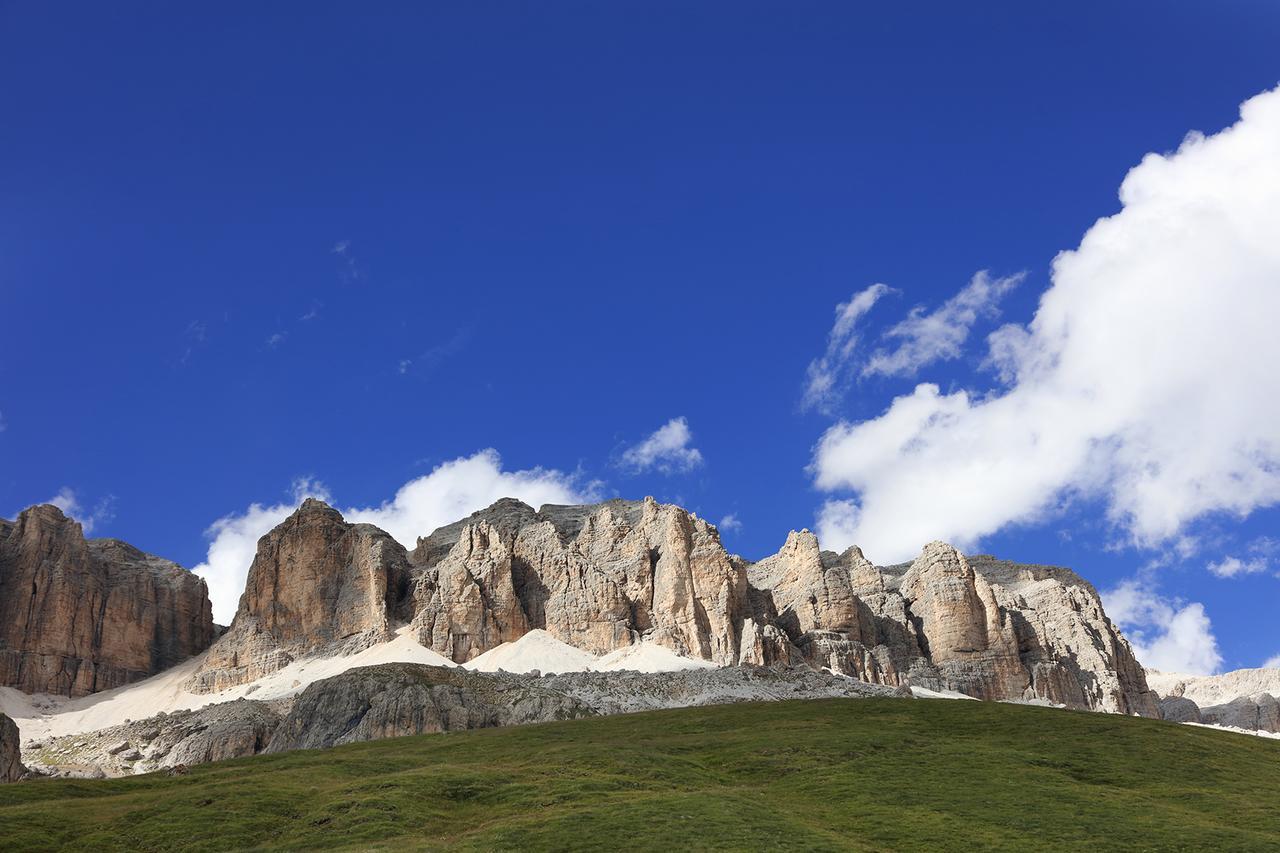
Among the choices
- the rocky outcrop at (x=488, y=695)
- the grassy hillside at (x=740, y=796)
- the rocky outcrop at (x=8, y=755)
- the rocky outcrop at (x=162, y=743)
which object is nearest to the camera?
the grassy hillside at (x=740, y=796)

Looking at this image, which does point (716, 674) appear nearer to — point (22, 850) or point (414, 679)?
point (414, 679)

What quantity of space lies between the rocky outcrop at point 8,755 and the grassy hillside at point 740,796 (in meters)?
23.7

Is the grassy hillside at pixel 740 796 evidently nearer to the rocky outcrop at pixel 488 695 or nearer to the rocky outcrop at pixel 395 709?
the rocky outcrop at pixel 395 709

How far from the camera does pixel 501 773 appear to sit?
88875mm

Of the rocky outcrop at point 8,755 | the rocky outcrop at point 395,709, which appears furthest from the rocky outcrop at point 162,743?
the rocky outcrop at point 8,755

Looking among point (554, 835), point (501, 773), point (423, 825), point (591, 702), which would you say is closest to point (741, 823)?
point (554, 835)

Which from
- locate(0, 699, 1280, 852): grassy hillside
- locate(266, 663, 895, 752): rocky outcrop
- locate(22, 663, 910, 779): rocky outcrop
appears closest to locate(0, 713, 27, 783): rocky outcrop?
locate(0, 699, 1280, 852): grassy hillside

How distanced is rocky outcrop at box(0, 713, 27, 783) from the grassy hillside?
23.7m

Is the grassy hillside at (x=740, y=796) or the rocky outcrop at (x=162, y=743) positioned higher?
the rocky outcrop at (x=162, y=743)

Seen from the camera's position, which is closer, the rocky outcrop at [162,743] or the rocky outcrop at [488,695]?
the rocky outcrop at [488,695]

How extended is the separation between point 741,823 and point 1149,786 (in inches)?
1475

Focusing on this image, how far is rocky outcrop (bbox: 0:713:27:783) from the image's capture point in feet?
420

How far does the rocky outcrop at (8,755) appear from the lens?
5044 inches

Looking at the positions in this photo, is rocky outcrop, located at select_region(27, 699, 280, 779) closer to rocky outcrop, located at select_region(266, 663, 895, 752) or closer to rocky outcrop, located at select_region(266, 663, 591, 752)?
rocky outcrop, located at select_region(266, 663, 591, 752)
